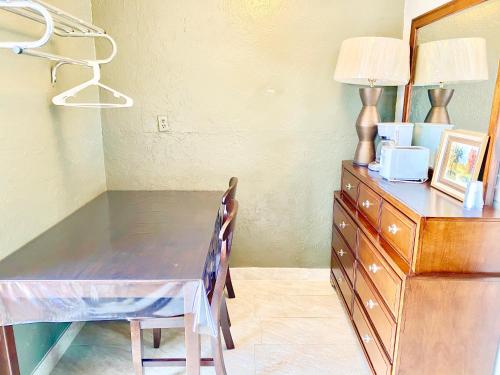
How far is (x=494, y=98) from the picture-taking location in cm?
144

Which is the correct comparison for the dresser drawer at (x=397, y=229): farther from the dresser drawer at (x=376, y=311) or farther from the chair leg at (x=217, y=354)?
the chair leg at (x=217, y=354)

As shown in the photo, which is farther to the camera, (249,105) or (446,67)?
(249,105)

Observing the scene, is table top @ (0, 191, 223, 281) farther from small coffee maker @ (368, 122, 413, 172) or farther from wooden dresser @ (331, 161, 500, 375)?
small coffee maker @ (368, 122, 413, 172)

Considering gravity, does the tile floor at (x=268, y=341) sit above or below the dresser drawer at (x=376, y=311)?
below

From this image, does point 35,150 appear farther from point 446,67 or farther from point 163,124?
point 446,67

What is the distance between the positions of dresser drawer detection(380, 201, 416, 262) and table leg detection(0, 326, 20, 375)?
5.02 ft

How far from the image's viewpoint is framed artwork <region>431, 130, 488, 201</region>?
1.49 meters

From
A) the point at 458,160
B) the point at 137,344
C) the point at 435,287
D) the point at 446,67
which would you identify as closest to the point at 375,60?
the point at 446,67

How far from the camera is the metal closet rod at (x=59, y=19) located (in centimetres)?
141

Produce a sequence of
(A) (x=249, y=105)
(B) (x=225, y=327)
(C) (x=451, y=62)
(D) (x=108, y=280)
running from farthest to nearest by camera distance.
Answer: (A) (x=249, y=105), (B) (x=225, y=327), (C) (x=451, y=62), (D) (x=108, y=280)

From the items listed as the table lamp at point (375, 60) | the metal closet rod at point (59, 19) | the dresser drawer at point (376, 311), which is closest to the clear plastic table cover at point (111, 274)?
the dresser drawer at point (376, 311)

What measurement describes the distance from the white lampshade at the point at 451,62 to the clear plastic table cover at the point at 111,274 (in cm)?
144

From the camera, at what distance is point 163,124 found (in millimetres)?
2479

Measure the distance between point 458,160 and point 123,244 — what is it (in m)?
1.55
